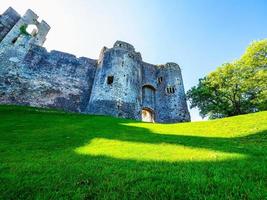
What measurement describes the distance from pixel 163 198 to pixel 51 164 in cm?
345

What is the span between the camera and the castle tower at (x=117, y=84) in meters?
24.8

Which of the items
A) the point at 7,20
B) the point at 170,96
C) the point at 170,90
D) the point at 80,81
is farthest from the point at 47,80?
the point at 170,90

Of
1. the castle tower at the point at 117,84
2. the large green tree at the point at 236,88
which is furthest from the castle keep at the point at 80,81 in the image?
the large green tree at the point at 236,88

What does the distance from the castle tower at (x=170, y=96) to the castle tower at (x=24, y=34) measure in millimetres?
19601

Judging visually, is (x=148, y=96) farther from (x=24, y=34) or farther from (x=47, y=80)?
(x=24, y=34)

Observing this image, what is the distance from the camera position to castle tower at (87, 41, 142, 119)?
24781mm

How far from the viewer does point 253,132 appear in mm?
10469

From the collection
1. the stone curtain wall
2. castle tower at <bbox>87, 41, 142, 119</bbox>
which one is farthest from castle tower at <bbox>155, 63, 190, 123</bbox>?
the stone curtain wall

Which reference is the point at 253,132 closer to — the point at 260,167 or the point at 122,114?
the point at 260,167

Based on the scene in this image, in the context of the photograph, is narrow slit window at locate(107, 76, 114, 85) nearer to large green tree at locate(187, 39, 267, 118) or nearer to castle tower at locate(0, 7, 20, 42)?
large green tree at locate(187, 39, 267, 118)

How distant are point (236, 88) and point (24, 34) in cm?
2946

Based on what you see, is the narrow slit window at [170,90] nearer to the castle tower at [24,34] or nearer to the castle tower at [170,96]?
the castle tower at [170,96]

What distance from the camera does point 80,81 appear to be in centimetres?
2892

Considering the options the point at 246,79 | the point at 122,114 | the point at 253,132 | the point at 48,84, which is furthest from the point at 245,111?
the point at 48,84
